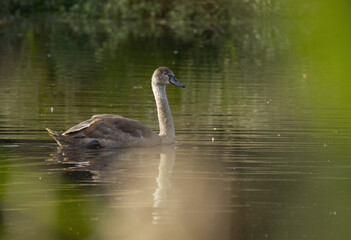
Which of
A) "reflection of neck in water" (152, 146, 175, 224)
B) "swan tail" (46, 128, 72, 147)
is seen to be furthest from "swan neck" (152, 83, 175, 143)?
"swan tail" (46, 128, 72, 147)

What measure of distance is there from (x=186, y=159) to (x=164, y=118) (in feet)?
5.52

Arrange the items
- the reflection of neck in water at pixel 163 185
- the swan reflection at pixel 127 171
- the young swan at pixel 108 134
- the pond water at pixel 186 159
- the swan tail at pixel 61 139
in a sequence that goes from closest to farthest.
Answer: the pond water at pixel 186 159 → the reflection of neck in water at pixel 163 185 → the swan reflection at pixel 127 171 → the swan tail at pixel 61 139 → the young swan at pixel 108 134

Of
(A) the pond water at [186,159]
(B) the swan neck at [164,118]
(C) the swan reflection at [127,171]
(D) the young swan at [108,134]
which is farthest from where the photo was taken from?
(B) the swan neck at [164,118]

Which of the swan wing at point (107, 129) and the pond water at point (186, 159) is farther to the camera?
the swan wing at point (107, 129)

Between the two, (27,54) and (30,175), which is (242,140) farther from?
(27,54)

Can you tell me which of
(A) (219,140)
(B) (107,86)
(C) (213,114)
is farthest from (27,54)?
(A) (219,140)

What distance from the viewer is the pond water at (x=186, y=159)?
609 cm

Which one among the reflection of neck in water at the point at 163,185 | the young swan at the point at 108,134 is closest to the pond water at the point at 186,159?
the reflection of neck in water at the point at 163,185

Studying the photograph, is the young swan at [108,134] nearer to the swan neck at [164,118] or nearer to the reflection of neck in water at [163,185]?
the swan neck at [164,118]

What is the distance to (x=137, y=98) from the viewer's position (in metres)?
16.2

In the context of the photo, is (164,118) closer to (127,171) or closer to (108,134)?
(108,134)

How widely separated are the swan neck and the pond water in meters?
0.20

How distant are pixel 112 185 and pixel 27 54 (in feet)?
72.5

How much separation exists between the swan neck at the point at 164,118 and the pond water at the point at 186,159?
20 cm
